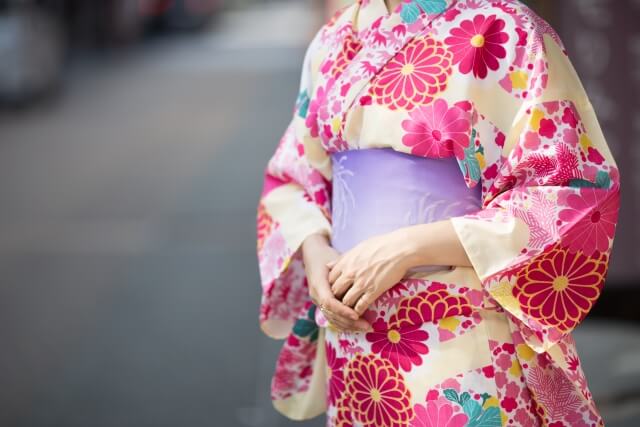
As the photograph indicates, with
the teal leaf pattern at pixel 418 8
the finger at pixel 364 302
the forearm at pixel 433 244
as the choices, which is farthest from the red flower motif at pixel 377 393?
the teal leaf pattern at pixel 418 8

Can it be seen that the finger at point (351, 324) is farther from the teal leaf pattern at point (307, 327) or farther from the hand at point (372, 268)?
the teal leaf pattern at point (307, 327)

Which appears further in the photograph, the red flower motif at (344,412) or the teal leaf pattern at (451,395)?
the red flower motif at (344,412)

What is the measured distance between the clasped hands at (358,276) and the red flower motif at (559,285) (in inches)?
7.9

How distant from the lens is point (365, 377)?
1596 mm

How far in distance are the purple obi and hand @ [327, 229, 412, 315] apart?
4 cm

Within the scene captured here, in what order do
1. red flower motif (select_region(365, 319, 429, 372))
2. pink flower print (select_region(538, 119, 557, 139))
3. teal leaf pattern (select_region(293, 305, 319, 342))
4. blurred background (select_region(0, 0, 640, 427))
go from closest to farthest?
1. pink flower print (select_region(538, 119, 557, 139))
2. red flower motif (select_region(365, 319, 429, 372))
3. teal leaf pattern (select_region(293, 305, 319, 342))
4. blurred background (select_region(0, 0, 640, 427))

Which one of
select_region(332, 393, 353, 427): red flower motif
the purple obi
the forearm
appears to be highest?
the purple obi

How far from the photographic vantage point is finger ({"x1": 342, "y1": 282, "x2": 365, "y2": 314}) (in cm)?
151

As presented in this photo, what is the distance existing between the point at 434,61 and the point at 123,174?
19.0 ft

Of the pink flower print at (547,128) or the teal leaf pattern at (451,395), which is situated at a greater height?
the pink flower print at (547,128)

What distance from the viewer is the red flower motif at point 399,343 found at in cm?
152

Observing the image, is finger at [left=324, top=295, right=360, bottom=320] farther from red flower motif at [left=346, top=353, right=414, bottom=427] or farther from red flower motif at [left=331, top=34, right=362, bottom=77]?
red flower motif at [left=331, top=34, right=362, bottom=77]

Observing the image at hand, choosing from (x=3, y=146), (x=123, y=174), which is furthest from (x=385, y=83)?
(x=3, y=146)

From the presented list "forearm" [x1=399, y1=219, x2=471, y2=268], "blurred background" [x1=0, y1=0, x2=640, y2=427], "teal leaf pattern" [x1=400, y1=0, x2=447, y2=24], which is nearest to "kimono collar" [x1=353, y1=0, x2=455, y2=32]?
"teal leaf pattern" [x1=400, y1=0, x2=447, y2=24]
